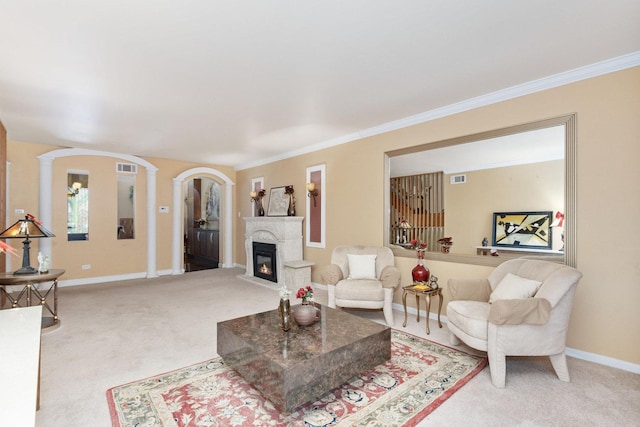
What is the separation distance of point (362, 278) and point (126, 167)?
5.51 m

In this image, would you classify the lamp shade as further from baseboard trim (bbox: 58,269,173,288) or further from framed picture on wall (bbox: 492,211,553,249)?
framed picture on wall (bbox: 492,211,553,249)

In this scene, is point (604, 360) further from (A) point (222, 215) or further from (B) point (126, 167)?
(B) point (126, 167)

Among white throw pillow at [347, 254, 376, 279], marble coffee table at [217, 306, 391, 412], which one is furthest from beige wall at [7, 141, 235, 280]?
marble coffee table at [217, 306, 391, 412]

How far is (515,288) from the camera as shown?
2623mm

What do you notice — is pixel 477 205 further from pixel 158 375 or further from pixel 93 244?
pixel 93 244

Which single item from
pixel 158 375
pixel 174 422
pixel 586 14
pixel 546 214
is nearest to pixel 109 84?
pixel 158 375

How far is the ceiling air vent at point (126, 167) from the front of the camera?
6312 millimetres

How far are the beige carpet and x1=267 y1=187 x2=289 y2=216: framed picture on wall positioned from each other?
217 cm

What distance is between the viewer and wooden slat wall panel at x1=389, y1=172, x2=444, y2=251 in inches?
153

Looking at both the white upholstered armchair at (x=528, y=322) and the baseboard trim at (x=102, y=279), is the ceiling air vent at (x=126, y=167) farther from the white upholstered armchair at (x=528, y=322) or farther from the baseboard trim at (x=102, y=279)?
the white upholstered armchair at (x=528, y=322)

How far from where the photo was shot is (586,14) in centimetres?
205

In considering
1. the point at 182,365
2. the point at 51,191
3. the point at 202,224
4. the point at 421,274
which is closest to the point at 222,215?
the point at 202,224

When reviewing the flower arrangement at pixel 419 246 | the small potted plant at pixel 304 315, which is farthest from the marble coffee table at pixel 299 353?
the flower arrangement at pixel 419 246

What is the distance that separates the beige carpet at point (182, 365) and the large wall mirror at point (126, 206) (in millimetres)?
2088
